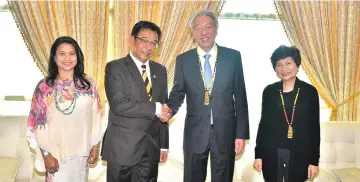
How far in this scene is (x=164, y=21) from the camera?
4367 mm

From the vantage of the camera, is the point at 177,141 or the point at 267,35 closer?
the point at 177,141

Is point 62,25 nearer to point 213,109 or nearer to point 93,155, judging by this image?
point 93,155

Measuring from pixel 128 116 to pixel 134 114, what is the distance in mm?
48


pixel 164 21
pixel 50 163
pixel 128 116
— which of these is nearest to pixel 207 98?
pixel 128 116

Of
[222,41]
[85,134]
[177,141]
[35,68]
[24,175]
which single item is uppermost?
[222,41]

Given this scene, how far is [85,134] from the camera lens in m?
2.43

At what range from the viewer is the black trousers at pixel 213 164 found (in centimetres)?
251

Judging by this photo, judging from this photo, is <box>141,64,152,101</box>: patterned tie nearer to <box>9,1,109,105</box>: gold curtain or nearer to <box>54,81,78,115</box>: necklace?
Result: <box>54,81,78,115</box>: necklace

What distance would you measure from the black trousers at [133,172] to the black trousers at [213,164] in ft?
0.85

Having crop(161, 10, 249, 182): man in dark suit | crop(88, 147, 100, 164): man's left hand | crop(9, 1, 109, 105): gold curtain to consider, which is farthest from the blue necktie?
crop(9, 1, 109, 105): gold curtain

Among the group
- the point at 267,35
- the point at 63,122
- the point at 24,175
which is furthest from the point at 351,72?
the point at 24,175

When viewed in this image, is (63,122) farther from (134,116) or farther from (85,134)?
(134,116)

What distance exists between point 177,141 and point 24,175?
1.55 m

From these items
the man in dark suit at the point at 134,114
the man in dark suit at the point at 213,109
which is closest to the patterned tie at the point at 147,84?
the man in dark suit at the point at 134,114
